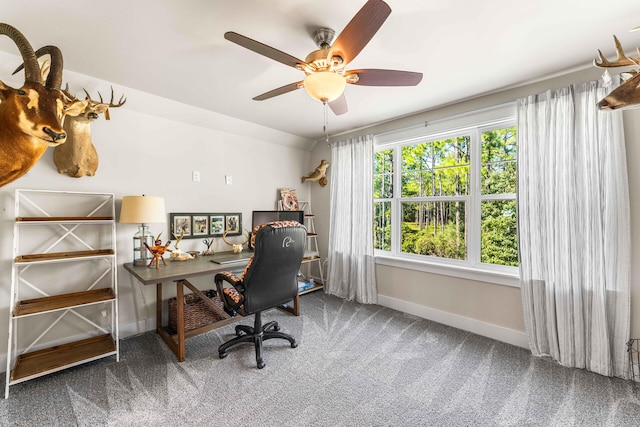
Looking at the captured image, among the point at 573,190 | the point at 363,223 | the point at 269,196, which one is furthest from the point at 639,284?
the point at 269,196

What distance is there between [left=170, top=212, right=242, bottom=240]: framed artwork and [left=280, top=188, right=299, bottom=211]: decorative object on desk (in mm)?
676

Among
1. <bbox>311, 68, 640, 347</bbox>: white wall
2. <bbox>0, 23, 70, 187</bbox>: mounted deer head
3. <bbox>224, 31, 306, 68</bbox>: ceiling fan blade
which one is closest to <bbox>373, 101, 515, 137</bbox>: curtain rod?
<bbox>311, 68, 640, 347</bbox>: white wall

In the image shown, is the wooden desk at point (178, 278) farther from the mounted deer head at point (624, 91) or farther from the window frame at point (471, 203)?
the mounted deer head at point (624, 91)

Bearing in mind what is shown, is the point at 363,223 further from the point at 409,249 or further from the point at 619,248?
the point at 619,248

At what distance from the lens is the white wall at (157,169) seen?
2.24m

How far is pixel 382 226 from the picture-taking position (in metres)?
3.62

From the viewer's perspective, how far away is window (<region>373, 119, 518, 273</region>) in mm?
2658

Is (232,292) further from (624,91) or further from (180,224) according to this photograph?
(624,91)

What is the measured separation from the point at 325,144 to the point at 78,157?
9.26 ft

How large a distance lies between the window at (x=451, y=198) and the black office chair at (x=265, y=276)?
165cm

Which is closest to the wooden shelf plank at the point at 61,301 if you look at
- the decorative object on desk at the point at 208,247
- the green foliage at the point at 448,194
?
the decorative object on desk at the point at 208,247

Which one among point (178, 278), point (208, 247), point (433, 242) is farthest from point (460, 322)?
point (208, 247)

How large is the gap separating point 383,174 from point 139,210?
2744 mm

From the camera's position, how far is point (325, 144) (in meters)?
4.10
